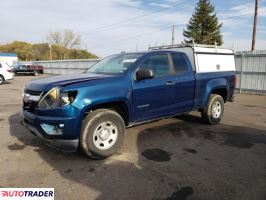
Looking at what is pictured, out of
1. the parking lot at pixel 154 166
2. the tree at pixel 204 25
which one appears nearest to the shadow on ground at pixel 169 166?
the parking lot at pixel 154 166

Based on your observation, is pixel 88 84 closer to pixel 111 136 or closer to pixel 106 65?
pixel 111 136

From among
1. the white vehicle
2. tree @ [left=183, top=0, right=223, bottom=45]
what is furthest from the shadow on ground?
tree @ [left=183, top=0, right=223, bottom=45]

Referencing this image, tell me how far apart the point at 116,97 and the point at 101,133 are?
0.65 metres

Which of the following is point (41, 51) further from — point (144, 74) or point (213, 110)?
point (144, 74)

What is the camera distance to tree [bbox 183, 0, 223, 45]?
42.1 meters

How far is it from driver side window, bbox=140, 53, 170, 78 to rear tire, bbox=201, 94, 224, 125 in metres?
1.77

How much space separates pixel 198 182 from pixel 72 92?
2.25 metres

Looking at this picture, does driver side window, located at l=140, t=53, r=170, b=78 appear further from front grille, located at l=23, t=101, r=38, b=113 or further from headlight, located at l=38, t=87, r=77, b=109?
front grille, located at l=23, t=101, r=38, b=113

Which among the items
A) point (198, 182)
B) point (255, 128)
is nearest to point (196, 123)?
point (255, 128)

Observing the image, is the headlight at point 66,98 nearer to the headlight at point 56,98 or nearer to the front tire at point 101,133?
the headlight at point 56,98

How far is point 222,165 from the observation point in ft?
14.5

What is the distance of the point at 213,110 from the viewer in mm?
6996

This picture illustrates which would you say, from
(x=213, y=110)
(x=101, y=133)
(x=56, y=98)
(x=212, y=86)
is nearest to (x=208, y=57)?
(x=212, y=86)

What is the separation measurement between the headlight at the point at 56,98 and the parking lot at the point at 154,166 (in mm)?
983
